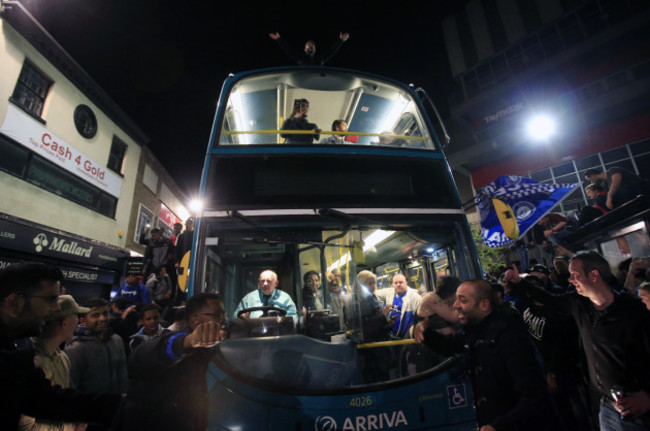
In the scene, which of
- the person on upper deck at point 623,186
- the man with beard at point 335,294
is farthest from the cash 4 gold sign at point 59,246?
the person on upper deck at point 623,186

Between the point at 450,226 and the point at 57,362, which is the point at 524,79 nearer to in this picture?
the point at 450,226

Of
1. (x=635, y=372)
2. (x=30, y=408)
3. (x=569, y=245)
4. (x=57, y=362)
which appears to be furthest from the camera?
(x=569, y=245)

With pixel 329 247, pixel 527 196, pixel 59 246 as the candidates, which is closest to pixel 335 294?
pixel 329 247

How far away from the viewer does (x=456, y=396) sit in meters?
2.52

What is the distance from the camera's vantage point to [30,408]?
1549mm

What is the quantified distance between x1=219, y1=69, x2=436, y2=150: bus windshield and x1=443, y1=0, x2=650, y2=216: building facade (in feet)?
67.3

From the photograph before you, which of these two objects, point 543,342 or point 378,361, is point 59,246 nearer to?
point 378,361

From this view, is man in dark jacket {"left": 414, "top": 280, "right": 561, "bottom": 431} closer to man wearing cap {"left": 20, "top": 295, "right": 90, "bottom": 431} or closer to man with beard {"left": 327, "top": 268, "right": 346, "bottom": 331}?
man with beard {"left": 327, "top": 268, "right": 346, "bottom": 331}

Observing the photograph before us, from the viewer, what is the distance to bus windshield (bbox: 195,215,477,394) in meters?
2.50

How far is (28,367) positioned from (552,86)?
32295 mm

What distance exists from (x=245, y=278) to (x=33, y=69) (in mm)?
11069

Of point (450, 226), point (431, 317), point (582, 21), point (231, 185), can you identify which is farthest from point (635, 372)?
point (582, 21)

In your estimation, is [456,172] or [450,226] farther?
[456,172]

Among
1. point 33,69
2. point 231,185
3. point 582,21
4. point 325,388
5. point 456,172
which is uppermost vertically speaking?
point 582,21
